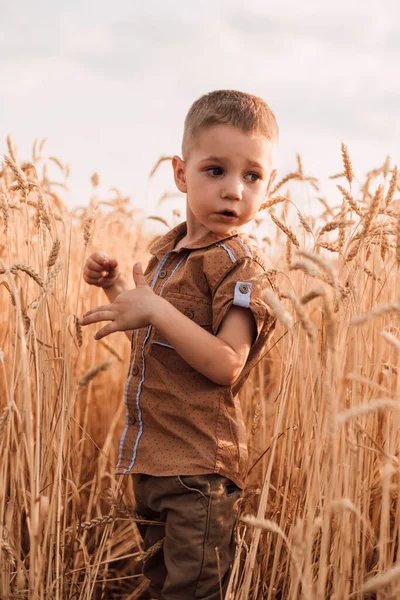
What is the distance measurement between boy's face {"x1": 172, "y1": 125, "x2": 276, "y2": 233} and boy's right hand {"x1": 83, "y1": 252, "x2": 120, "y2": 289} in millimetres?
381

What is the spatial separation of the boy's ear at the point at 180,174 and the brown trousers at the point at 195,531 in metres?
0.76

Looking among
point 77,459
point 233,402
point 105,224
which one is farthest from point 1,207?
point 105,224

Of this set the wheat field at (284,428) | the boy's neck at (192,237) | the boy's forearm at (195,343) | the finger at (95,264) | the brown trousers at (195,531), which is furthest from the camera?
the finger at (95,264)

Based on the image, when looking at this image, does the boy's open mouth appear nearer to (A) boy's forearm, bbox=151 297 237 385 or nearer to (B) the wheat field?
(B) the wheat field

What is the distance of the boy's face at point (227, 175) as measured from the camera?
4.98ft

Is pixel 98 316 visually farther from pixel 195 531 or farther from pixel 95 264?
pixel 195 531

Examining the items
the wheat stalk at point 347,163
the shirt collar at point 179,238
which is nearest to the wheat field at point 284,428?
the wheat stalk at point 347,163

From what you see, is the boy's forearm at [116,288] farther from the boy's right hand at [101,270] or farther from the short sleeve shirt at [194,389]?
the short sleeve shirt at [194,389]

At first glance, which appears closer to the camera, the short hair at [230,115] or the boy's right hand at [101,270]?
the short hair at [230,115]

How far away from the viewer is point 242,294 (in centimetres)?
143

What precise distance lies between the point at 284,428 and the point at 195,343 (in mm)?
573

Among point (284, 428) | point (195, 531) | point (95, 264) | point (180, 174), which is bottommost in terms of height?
point (195, 531)

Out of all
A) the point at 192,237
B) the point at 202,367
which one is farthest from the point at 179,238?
the point at 202,367

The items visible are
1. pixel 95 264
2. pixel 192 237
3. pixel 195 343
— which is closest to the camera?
pixel 195 343
